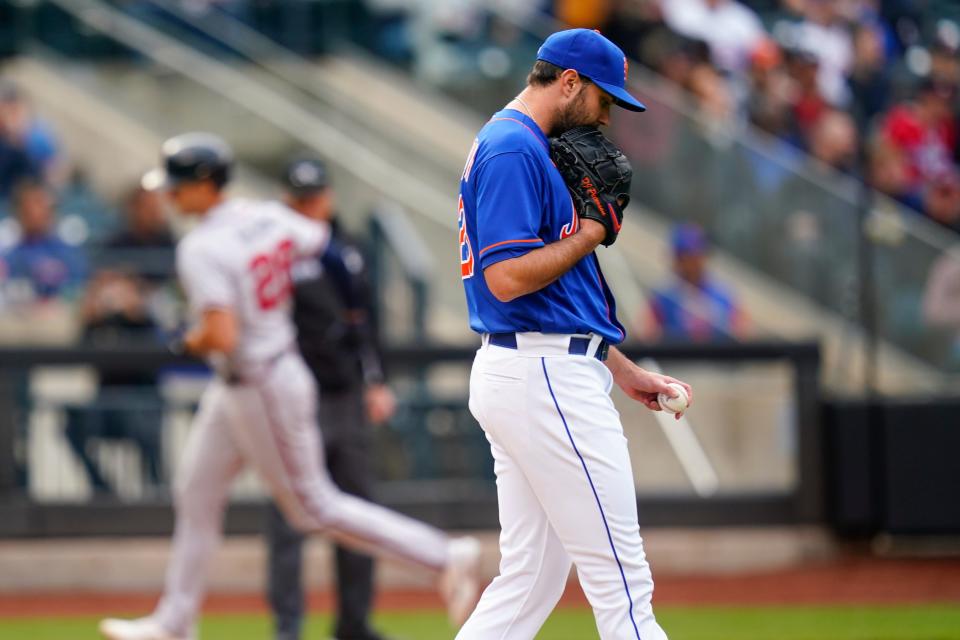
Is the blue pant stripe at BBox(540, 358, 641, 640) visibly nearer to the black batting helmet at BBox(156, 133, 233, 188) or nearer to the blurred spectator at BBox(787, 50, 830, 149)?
the black batting helmet at BBox(156, 133, 233, 188)

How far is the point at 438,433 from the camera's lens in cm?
932

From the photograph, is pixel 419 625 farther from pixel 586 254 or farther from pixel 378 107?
pixel 378 107

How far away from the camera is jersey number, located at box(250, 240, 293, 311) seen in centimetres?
630

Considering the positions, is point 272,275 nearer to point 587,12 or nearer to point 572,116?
point 572,116

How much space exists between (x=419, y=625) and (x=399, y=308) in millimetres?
2658

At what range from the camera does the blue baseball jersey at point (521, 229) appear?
4.06 metres

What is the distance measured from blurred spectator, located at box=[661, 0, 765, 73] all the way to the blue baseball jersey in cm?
954

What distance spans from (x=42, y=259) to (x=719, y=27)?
685 cm

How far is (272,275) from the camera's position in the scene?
251 inches

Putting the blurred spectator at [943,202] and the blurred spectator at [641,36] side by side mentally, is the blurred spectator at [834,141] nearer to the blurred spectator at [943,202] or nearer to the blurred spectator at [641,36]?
the blurred spectator at [943,202]

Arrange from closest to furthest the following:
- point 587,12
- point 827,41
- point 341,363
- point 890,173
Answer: point 341,363 < point 890,173 < point 587,12 < point 827,41

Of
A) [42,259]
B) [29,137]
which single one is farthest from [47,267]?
[29,137]

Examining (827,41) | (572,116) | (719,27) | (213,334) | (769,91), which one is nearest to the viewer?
(572,116)

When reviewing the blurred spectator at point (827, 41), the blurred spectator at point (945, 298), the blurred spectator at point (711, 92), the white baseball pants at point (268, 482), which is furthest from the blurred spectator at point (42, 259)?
the blurred spectator at point (827, 41)
